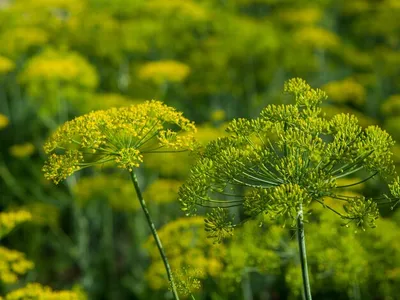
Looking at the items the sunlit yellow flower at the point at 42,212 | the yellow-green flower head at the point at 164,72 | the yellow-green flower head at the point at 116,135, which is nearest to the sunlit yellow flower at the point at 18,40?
the yellow-green flower head at the point at 164,72

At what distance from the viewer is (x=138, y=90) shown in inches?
460

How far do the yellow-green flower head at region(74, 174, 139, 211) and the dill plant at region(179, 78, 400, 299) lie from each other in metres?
5.52

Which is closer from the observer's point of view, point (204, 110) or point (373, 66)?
point (204, 110)

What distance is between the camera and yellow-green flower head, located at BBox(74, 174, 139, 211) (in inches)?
366

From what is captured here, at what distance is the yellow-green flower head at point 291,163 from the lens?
351 centimetres

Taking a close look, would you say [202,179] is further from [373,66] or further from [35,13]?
[373,66]

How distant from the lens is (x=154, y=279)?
6.14m

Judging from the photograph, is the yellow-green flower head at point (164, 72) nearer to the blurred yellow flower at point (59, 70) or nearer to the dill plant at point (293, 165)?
the blurred yellow flower at point (59, 70)

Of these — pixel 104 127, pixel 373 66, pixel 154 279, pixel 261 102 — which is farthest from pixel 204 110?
pixel 104 127

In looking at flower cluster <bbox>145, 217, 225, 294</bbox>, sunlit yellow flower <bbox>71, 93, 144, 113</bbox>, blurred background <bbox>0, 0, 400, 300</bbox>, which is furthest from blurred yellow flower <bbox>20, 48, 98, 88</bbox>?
flower cluster <bbox>145, 217, 225, 294</bbox>

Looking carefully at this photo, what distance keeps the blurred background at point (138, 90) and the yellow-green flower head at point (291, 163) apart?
2937mm

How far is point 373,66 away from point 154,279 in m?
9.54

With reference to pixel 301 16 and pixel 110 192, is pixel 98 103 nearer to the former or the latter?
pixel 110 192

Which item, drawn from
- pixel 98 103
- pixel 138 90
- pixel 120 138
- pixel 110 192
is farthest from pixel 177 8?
pixel 120 138
